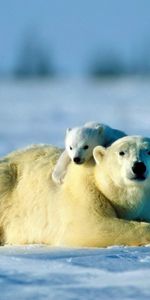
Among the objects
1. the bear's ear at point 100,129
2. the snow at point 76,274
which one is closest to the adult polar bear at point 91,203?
the bear's ear at point 100,129

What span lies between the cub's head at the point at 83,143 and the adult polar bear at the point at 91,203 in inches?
3.1

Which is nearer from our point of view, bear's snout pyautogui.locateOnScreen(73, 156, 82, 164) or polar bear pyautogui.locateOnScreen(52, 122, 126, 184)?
bear's snout pyautogui.locateOnScreen(73, 156, 82, 164)

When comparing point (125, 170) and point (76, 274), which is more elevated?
point (125, 170)

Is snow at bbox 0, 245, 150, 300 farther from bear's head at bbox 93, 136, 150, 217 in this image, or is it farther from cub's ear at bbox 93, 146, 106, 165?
cub's ear at bbox 93, 146, 106, 165

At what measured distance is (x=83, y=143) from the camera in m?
5.23

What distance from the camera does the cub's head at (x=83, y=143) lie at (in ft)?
16.7

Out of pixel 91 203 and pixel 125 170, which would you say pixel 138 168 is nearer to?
pixel 125 170

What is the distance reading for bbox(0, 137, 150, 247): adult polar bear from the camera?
4.81 meters

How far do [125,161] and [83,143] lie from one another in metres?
0.50

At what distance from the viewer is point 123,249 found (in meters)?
4.41

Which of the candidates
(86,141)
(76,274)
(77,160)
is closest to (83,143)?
(86,141)

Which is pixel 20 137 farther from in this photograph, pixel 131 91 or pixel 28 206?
pixel 131 91

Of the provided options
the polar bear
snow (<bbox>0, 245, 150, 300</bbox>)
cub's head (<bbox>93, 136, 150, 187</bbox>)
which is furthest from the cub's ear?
snow (<bbox>0, 245, 150, 300</bbox>)

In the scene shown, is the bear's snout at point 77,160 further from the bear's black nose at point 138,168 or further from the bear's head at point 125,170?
the bear's black nose at point 138,168
